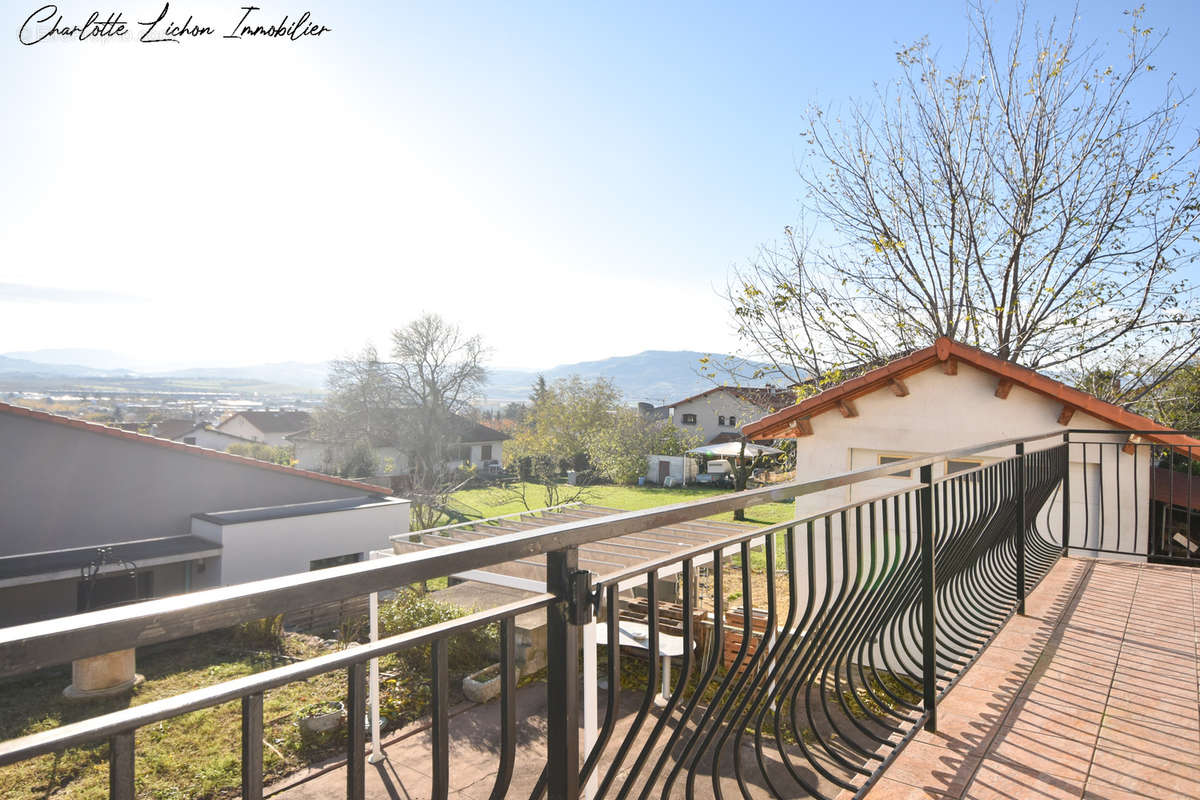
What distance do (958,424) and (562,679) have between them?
8125 millimetres

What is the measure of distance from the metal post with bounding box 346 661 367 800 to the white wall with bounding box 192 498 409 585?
15.1 metres

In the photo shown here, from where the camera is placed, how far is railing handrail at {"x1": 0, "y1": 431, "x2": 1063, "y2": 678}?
22.1 inches

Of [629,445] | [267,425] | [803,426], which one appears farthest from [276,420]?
[803,426]

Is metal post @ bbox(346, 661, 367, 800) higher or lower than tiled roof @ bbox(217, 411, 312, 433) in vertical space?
higher

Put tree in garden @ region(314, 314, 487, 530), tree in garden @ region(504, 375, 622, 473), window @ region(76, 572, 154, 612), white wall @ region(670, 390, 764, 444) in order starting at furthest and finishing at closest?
white wall @ region(670, 390, 764, 444)
tree in garden @ region(504, 375, 622, 473)
tree in garden @ region(314, 314, 487, 530)
window @ region(76, 572, 154, 612)

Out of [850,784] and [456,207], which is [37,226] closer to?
[456,207]

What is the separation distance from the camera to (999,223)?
438 inches

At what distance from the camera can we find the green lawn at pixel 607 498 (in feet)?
88.4

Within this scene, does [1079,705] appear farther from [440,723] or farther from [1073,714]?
[440,723]

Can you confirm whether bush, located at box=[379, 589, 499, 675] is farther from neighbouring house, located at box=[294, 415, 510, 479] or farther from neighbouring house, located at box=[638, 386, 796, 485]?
neighbouring house, located at box=[294, 415, 510, 479]

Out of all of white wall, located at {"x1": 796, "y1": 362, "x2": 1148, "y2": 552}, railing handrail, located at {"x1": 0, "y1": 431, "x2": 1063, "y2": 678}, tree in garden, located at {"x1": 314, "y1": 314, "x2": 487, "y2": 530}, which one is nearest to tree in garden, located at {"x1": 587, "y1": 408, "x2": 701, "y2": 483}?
tree in garden, located at {"x1": 314, "y1": 314, "x2": 487, "y2": 530}

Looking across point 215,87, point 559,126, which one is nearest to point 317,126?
point 215,87

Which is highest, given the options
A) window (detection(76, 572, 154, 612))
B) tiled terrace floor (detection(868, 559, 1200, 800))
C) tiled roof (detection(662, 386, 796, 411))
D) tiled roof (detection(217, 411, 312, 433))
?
tiled roof (detection(662, 386, 796, 411))

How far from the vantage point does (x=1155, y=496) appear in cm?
890
